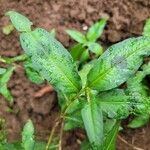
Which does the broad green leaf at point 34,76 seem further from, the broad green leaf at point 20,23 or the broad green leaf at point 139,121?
the broad green leaf at point 139,121

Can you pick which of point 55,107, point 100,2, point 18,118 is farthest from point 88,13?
point 18,118

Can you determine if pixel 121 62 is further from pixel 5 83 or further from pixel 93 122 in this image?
pixel 5 83

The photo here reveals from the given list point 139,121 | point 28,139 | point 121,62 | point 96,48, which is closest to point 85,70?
point 96,48

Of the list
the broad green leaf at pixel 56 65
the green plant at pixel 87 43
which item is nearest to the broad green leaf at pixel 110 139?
the broad green leaf at pixel 56 65

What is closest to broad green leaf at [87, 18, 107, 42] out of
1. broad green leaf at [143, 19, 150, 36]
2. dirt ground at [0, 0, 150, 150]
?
dirt ground at [0, 0, 150, 150]

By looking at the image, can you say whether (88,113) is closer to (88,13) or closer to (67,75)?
(67,75)
